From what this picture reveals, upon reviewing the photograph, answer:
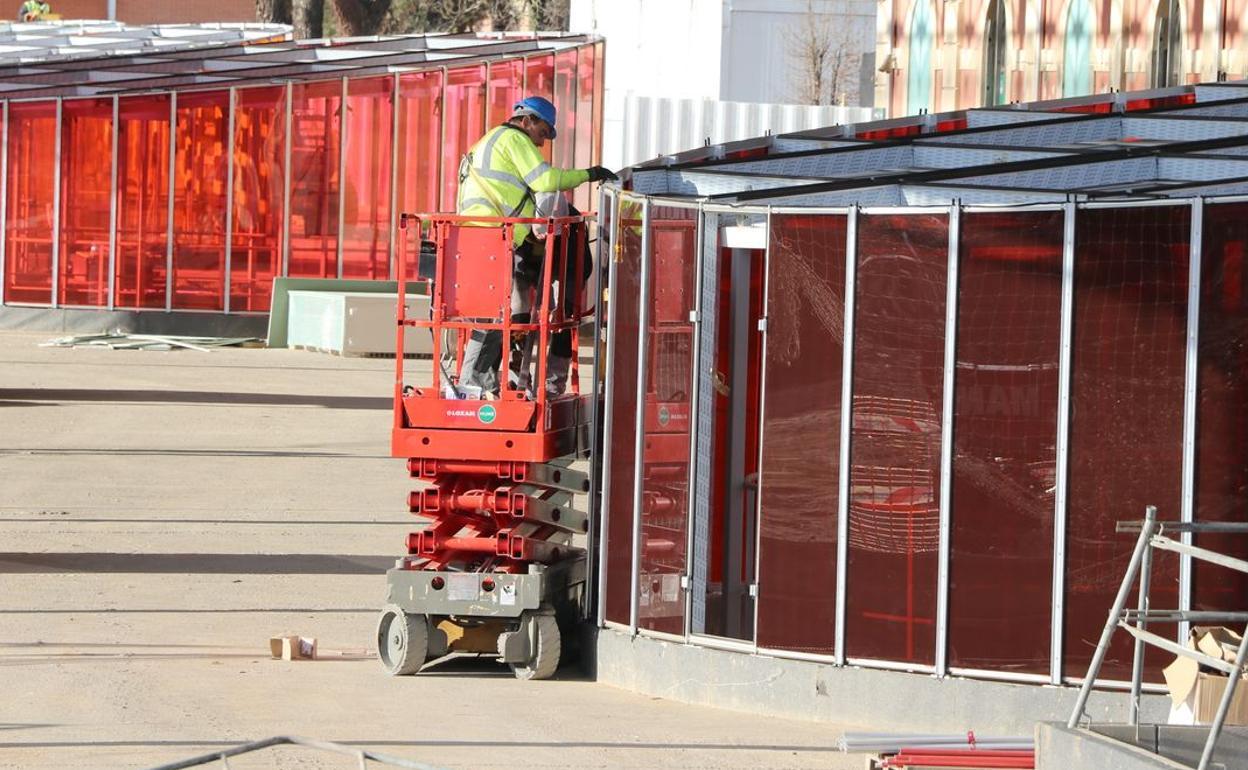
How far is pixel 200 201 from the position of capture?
33.2 meters

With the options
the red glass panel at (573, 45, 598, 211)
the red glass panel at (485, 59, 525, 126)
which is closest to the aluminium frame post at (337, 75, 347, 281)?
the red glass panel at (485, 59, 525, 126)

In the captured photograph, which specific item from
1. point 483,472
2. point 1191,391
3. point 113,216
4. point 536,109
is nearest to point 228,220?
point 113,216

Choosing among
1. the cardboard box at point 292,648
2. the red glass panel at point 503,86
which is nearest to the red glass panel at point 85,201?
the red glass panel at point 503,86

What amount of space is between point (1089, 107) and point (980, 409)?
8.22 m

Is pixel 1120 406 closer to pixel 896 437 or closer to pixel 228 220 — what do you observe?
pixel 896 437

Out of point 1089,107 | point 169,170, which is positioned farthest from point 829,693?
point 169,170

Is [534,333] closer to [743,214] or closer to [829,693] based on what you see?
[743,214]

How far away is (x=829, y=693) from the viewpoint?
407 inches

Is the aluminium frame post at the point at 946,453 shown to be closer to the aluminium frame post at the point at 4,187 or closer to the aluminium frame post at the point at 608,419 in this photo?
the aluminium frame post at the point at 608,419

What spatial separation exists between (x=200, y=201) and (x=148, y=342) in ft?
9.55

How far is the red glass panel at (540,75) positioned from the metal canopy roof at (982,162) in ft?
60.5

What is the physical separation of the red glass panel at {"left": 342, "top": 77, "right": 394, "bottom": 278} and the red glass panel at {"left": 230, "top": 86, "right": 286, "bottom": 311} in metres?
1.08

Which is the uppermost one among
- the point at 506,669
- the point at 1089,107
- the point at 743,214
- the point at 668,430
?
the point at 1089,107

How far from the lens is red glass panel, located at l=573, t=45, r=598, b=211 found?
35719 millimetres
